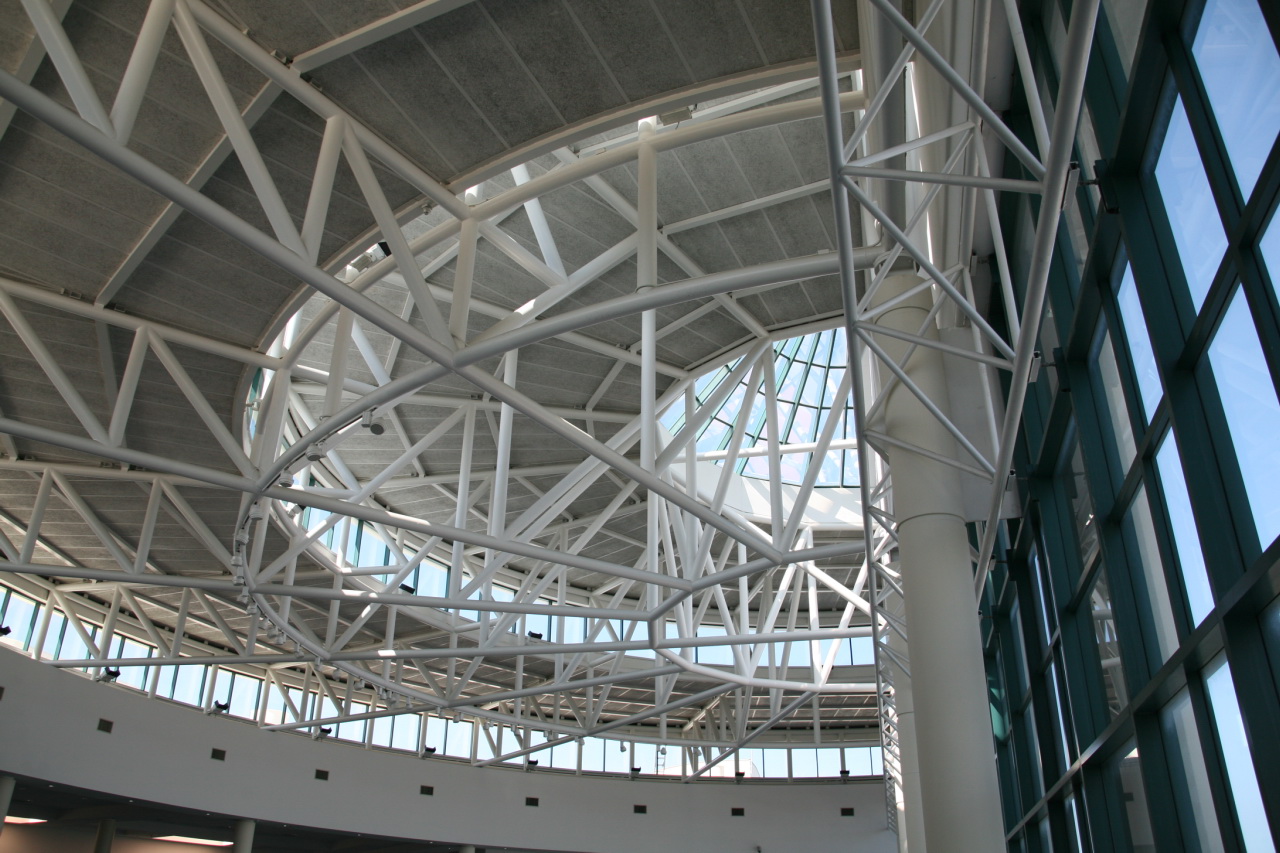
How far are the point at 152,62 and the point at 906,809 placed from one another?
27524 millimetres

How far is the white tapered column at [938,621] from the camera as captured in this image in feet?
39.8

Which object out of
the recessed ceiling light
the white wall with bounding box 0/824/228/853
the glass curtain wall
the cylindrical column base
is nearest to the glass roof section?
the cylindrical column base

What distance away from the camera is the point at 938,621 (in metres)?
13.2

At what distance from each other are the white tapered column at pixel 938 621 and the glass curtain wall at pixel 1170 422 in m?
1.50

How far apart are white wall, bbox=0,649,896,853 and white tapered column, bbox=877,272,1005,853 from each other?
27.8m

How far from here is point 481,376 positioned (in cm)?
1527

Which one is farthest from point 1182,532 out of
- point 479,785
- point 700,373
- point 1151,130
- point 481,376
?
point 479,785

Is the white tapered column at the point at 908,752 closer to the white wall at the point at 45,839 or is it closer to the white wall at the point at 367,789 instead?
the white wall at the point at 367,789

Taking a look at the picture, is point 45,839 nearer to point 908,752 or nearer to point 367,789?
point 367,789

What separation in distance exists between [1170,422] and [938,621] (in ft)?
18.0

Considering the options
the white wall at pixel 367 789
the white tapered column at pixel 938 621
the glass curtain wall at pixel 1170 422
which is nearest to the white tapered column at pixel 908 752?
the white tapered column at pixel 938 621

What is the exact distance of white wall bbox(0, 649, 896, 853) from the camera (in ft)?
102

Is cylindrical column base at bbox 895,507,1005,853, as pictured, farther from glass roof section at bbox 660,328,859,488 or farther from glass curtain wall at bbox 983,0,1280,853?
glass roof section at bbox 660,328,859,488

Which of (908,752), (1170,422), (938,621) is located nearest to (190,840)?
(908,752)
